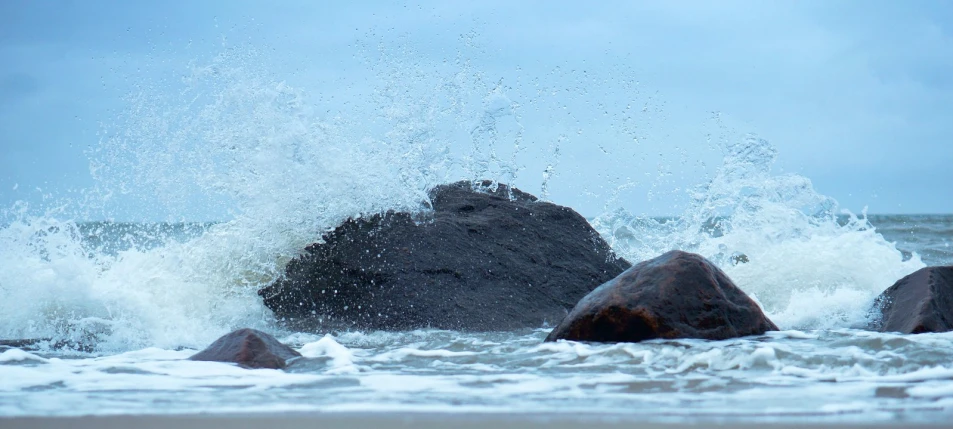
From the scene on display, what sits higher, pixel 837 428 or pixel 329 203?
pixel 329 203

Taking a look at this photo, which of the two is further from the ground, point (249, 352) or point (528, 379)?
point (249, 352)

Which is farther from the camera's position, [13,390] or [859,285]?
[859,285]

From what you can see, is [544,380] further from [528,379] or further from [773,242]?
[773,242]

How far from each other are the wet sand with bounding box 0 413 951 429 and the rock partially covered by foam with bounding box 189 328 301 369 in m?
1.05

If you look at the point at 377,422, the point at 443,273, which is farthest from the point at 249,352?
the point at 443,273

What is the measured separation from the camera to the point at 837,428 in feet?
7.55

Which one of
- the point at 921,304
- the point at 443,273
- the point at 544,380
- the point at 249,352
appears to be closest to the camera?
the point at 544,380

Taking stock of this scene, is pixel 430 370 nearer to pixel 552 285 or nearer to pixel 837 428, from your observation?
pixel 837 428

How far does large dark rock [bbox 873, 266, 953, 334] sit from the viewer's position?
4531 mm

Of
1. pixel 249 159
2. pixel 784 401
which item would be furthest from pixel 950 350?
pixel 249 159

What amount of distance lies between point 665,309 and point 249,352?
6.46 feet

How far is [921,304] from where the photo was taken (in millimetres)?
4672

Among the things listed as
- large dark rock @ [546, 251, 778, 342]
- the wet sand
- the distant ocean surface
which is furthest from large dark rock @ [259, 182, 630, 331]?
the wet sand

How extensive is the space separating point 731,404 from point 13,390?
101 inches
